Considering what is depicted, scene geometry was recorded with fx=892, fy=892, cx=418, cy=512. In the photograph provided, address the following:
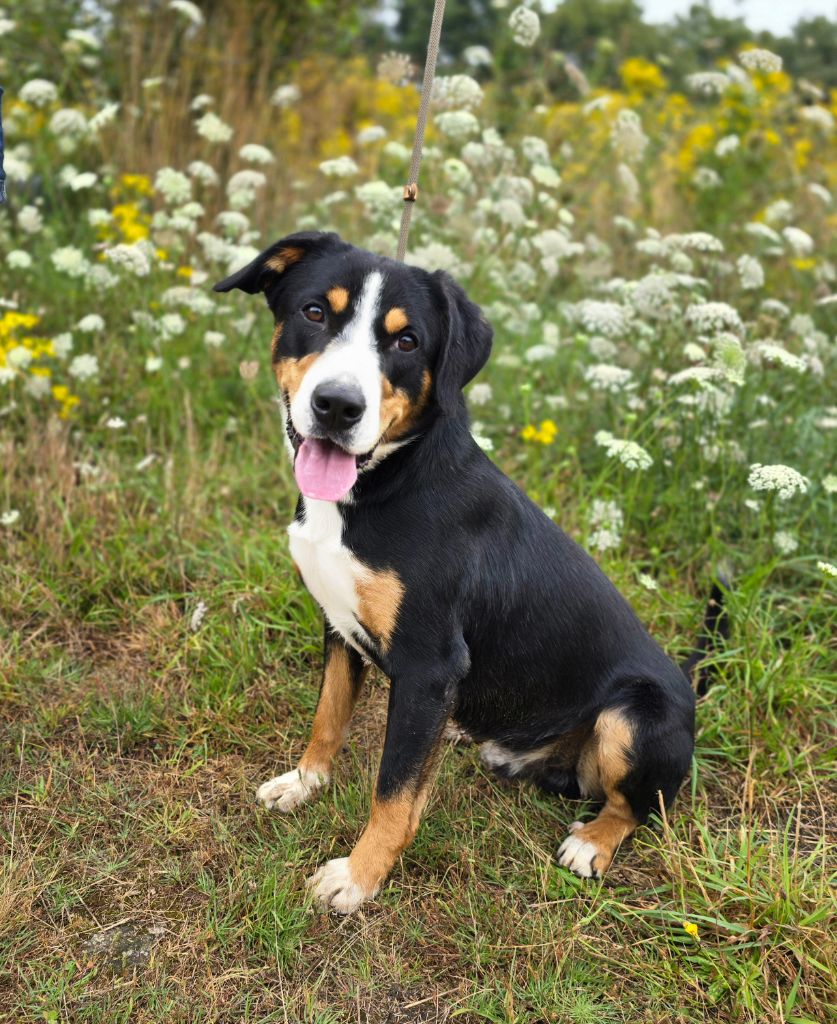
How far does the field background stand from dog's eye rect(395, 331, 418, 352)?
1.25 m

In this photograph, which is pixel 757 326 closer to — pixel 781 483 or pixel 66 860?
pixel 781 483

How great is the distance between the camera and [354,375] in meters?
2.18

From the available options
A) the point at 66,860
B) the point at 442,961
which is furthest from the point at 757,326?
the point at 66,860

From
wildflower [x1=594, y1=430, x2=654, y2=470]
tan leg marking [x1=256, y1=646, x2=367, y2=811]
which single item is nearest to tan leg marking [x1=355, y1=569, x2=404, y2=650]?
tan leg marking [x1=256, y1=646, x2=367, y2=811]

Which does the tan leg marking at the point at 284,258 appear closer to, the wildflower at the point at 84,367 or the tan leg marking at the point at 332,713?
the tan leg marking at the point at 332,713

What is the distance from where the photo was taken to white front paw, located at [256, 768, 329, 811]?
9.11ft

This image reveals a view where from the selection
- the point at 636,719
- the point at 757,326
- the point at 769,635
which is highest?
the point at 757,326

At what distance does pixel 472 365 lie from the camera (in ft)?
7.87

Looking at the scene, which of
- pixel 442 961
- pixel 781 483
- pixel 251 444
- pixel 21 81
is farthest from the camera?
pixel 21 81

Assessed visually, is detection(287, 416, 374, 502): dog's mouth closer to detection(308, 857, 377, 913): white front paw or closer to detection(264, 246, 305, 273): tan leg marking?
detection(264, 246, 305, 273): tan leg marking

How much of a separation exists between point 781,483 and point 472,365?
46.9 inches

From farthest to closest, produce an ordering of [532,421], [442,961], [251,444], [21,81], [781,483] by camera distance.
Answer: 1. [21,81]
2. [532,421]
3. [251,444]
4. [781,483]
5. [442,961]

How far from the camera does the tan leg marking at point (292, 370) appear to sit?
2326 mm

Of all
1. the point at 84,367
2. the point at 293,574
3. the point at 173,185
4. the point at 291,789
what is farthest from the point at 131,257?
the point at 291,789
